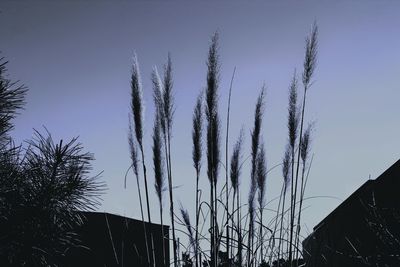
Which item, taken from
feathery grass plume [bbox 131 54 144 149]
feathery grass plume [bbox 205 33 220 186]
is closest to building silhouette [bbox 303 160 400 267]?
feathery grass plume [bbox 205 33 220 186]

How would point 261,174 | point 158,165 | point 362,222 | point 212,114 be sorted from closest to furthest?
point 212,114 < point 158,165 < point 261,174 < point 362,222

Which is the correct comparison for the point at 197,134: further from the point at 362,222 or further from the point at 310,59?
the point at 362,222

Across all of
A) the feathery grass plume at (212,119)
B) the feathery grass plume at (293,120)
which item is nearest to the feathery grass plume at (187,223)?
the feathery grass plume at (212,119)

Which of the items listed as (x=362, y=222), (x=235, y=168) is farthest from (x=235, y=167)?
(x=362, y=222)

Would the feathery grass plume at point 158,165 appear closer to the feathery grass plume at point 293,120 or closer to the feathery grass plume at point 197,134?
the feathery grass plume at point 197,134

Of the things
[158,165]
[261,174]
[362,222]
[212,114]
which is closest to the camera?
[212,114]

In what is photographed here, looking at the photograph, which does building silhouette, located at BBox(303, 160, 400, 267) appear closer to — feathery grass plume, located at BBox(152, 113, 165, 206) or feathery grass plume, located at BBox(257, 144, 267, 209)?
feathery grass plume, located at BBox(257, 144, 267, 209)

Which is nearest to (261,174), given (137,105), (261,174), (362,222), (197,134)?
(261,174)

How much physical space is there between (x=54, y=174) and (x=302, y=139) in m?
2.33

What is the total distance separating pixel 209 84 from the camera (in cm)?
288

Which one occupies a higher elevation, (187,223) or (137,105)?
(137,105)

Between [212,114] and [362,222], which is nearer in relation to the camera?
[212,114]

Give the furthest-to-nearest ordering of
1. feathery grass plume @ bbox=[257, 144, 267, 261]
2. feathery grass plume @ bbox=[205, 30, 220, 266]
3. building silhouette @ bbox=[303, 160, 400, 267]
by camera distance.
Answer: building silhouette @ bbox=[303, 160, 400, 267] < feathery grass plume @ bbox=[257, 144, 267, 261] < feathery grass plume @ bbox=[205, 30, 220, 266]

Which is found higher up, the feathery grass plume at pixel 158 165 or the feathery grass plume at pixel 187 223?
the feathery grass plume at pixel 158 165
